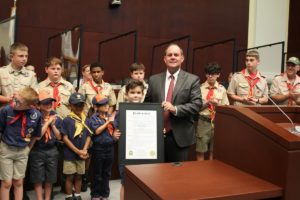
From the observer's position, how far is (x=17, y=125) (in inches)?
99.7

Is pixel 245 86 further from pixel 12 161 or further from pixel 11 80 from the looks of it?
pixel 12 161

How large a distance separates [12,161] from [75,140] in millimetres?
583

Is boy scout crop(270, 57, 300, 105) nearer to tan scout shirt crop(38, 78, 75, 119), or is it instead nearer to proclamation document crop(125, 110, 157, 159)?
proclamation document crop(125, 110, 157, 159)

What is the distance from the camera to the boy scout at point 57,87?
3.34 m

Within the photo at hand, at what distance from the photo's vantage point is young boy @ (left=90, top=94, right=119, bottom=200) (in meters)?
3.00

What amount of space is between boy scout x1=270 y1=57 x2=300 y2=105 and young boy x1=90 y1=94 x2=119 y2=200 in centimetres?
198

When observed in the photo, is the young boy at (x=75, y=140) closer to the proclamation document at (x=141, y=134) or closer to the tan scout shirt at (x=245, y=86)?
the proclamation document at (x=141, y=134)

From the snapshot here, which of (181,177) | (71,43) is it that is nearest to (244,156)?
(181,177)

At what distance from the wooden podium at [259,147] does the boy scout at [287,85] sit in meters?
2.61

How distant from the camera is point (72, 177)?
304 cm

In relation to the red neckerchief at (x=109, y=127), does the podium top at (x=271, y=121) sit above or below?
above

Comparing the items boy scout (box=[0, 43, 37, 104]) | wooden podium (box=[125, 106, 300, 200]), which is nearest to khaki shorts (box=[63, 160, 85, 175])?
boy scout (box=[0, 43, 37, 104])

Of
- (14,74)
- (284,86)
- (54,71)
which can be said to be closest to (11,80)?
(14,74)

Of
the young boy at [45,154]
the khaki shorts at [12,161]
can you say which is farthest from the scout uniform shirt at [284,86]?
the khaki shorts at [12,161]
